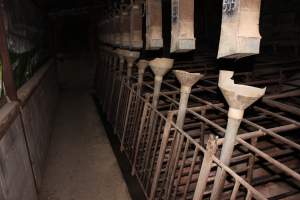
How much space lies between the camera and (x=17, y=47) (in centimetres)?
569

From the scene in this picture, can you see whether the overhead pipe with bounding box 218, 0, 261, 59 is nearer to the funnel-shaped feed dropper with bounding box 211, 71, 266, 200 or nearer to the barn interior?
the barn interior

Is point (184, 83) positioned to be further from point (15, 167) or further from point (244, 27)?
point (15, 167)

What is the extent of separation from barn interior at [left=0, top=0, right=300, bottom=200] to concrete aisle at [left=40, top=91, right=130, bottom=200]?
1.0 inches

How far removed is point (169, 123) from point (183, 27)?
143 centimetres

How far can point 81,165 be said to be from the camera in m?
6.16

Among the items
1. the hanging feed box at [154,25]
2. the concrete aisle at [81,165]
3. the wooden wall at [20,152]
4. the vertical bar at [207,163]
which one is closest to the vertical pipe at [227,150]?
the vertical bar at [207,163]

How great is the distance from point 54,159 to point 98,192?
1.98 meters

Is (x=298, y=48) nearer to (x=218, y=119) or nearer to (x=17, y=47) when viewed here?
(x=218, y=119)

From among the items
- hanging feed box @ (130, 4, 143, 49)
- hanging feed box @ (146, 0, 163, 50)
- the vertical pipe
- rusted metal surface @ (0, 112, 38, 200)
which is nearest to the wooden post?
rusted metal surface @ (0, 112, 38, 200)

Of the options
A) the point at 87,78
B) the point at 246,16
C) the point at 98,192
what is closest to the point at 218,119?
the point at 98,192

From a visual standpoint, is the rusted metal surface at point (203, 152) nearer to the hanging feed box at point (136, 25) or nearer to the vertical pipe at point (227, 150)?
the vertical pipe at point (227, 150)

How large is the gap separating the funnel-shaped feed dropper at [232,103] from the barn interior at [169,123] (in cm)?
1

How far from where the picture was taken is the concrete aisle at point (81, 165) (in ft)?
16.8

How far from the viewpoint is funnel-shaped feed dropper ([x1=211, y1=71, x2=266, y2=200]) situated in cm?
232
